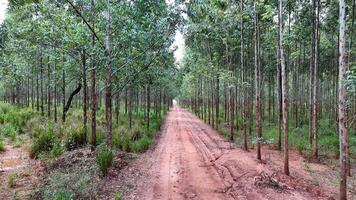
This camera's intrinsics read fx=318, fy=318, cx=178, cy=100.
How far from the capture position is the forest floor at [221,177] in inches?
356

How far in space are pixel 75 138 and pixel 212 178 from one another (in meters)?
6.91

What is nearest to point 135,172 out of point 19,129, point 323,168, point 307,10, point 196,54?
point 323,168

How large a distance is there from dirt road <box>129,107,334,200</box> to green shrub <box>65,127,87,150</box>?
9.34 feet

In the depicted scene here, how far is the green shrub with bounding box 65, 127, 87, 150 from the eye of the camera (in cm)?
1391

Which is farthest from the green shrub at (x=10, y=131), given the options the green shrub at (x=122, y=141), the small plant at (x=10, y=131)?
the green shrub at (x=122, y=141)

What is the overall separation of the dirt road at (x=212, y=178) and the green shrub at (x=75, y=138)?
2847mm

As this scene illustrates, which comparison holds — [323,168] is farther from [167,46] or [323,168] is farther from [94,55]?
[94,55]

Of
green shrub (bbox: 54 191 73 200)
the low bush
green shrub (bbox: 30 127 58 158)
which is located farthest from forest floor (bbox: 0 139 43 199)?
the low bush

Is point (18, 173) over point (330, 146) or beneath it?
over

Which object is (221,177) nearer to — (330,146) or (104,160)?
(104,160)

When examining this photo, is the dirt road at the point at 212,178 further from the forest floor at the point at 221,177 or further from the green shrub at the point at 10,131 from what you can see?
the green shrub at the point at 10,131

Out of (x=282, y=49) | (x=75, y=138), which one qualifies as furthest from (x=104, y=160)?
(x=282, y=49)

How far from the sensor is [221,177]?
10.8m

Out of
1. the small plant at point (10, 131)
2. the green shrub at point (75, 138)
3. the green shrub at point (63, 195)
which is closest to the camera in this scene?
the green shrub at point (63, 195)
